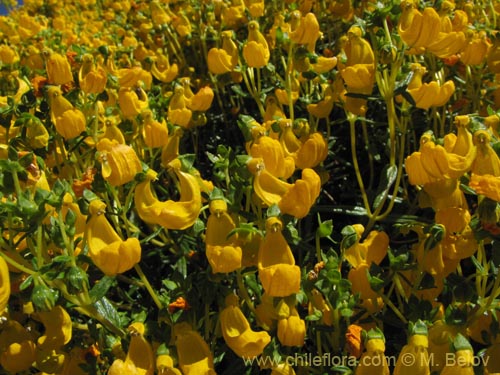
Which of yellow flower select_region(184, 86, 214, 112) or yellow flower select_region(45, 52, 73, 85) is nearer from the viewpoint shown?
yellow flower select_region(45, 52, 73, 85)

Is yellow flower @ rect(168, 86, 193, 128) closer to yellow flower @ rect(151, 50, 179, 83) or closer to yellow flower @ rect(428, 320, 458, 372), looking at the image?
yellow flower @ rect(151, 50, 179, 83)

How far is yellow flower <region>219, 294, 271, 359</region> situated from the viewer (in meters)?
1.12

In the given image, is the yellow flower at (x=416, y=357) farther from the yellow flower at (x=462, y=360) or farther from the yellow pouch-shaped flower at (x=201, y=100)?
the yellow pouch-shaped flower at (x=201, y=100)

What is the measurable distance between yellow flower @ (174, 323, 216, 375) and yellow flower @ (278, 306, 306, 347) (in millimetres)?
176

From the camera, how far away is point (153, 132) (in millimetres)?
1651

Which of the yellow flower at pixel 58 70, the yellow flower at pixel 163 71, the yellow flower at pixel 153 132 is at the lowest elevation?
the yellow flower at pixel 163 71

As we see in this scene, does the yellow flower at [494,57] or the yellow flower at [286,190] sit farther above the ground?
the yellow flower at [286,190]

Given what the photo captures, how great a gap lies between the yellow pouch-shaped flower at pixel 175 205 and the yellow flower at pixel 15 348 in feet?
1.43

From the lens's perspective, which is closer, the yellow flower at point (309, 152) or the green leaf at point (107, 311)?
the green leaf at point (107, 311)

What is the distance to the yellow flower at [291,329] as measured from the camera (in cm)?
113

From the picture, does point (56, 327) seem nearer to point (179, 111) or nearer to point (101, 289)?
point (101, 289)

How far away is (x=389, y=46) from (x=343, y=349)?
0.84 meters

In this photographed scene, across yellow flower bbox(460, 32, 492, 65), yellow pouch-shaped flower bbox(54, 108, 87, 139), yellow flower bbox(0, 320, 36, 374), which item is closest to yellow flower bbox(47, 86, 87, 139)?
yellow pouch-shaped flower bbox(54, 108, 87, 139)

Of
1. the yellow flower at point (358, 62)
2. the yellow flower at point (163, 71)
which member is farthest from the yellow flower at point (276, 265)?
the yellow flower at point (163, 71)
